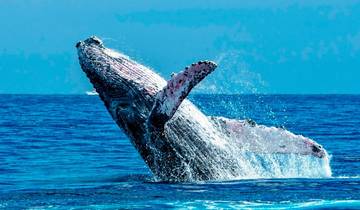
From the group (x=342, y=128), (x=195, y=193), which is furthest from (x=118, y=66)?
(x=342, y=128)

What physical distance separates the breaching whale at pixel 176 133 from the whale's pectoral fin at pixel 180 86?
791mm

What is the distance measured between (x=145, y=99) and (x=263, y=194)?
2861 millimetres

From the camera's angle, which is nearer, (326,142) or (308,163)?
(308,163)

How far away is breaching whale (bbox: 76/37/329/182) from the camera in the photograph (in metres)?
14.7

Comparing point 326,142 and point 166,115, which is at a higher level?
point 326,142

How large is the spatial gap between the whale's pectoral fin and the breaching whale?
791 millimetres

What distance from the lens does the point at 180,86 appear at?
42.6ft

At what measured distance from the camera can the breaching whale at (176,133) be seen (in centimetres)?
1473

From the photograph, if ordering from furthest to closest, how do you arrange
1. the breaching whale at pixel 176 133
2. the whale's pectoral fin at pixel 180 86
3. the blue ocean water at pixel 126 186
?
the breaching whale at pixel 176 133, the whale's pectoral fin at pixel 180 86, the blue ocean water at pixel 126 186

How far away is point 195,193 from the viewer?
517 inches

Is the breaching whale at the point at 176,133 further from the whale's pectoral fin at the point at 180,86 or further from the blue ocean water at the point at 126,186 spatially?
the whale's pectoral fin at the point at 180,86

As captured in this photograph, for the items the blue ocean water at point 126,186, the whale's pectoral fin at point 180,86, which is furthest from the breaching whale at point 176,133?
the whale's pectoral fin at point 180,86

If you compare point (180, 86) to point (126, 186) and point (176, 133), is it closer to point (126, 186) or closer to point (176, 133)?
point (176, 133)

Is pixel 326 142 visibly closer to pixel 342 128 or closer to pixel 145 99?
pixel 342 128
